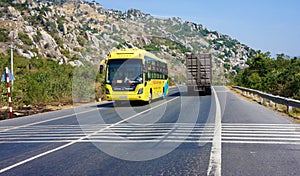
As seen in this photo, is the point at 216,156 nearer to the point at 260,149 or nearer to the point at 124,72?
the point at 260,149

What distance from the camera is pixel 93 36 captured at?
10888 cm

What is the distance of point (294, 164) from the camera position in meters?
7.07

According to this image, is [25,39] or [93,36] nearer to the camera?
[25,39]

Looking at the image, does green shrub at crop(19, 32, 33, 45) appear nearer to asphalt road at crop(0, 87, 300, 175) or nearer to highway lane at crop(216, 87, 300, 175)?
asphalt road at crop(0, 87, 300, 175)

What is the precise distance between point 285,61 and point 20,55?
45.1 meters

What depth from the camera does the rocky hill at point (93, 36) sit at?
7988 cm

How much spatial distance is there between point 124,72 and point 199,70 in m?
12.8

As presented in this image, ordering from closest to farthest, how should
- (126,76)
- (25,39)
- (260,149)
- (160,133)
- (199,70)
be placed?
(260,149)
(160,133)
(126,76)
(199,70)
(25,39)

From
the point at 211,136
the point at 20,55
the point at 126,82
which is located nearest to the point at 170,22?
the point at 20,55

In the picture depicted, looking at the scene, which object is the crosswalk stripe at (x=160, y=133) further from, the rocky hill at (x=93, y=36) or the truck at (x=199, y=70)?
the rocky hill at (x=93, y=36)

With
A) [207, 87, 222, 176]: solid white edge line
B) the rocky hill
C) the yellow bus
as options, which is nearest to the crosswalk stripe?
[207, 87, 222, 176]: solid white edge line

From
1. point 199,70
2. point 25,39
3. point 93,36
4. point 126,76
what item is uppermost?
point 93,36

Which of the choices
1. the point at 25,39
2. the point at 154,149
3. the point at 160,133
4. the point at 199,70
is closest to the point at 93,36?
the point at 25,39

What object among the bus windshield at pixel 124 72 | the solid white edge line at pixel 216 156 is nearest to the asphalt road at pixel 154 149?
the solid white edge line at pixel 216 156
